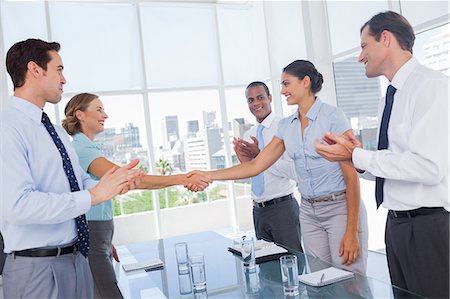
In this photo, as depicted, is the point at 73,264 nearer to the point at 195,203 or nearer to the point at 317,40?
the point at 317,40

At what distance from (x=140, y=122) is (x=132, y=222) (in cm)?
153

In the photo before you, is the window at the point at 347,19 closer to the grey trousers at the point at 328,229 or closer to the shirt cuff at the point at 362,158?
the grey trousers at the point at 328,229

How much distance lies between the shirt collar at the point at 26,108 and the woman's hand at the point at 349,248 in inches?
66.2

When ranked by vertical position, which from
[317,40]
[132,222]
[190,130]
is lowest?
[132,222]

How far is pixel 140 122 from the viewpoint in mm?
6363

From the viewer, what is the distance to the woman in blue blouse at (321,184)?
2.33 metres

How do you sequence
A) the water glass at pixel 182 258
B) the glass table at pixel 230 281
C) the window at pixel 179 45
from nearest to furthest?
the glass table at pixel 230 281 → the water glass at pixel 182 258 → the window at pixel 179 45

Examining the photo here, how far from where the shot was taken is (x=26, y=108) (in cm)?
185

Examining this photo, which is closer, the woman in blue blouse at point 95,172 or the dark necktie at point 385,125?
the dark necktie at point 385,125

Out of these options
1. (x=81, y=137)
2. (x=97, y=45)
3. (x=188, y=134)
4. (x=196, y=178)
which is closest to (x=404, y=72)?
(x=196, y=178)

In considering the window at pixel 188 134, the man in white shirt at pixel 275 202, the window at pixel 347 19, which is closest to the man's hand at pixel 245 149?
the man in white shirt at pixel 275 202

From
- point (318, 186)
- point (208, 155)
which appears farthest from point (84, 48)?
point (318, 186)

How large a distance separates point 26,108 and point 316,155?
62.2 inches

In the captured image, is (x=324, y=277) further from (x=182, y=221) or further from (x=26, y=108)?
(x=182, y=221)
